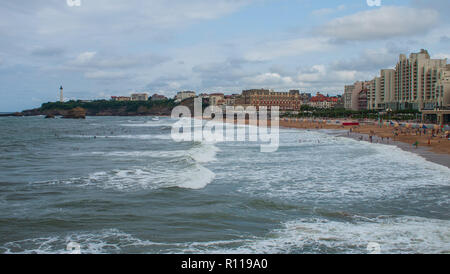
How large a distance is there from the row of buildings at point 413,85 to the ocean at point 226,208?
73.2 meters

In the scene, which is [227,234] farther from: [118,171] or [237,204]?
[118,171]

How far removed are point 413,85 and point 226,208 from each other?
105 metres

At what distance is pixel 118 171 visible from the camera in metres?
19.5

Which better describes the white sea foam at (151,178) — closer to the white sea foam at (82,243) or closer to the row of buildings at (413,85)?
the white sea foam at (82,243)

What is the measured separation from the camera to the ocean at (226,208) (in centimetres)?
884

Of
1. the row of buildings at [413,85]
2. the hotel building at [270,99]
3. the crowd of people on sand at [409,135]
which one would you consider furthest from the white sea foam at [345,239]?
the hotel building at [270,99]

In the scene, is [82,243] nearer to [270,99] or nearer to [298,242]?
[298,242]

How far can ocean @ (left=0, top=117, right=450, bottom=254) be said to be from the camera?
29.0 ft

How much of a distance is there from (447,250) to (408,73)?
109 metres

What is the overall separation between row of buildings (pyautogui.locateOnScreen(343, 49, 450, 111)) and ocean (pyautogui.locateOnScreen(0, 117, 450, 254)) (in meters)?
73.2

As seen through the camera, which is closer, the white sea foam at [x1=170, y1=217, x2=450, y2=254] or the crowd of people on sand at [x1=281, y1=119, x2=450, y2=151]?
the white sea foam at [x1=170, y1=217, x2=450, y2=254]

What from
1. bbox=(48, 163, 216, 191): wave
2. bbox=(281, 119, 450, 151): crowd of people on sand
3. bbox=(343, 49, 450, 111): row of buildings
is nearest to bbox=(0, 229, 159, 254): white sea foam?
bbox=(48, 163, 216, 191): wave

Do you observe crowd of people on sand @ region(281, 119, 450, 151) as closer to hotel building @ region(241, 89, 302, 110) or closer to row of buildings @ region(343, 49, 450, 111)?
row of buildings @ region(343, 49, 450, 111)
